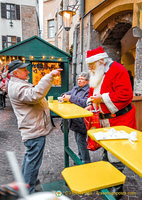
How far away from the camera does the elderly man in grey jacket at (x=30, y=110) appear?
6.61 feet

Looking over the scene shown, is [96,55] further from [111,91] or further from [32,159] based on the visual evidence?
[32,159]

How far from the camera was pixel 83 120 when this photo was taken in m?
2.82

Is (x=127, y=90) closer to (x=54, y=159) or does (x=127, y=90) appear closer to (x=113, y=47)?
(x=54, y=159)

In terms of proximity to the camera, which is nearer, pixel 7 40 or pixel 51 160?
pixel 51 160

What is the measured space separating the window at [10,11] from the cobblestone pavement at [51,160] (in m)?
13.9

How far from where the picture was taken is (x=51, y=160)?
348 centimetres

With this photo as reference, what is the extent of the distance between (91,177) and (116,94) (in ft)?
3.47

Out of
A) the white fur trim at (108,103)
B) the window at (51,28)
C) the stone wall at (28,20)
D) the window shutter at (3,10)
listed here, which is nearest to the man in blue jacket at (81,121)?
the white fur trim at (108,103)

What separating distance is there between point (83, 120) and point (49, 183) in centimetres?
107

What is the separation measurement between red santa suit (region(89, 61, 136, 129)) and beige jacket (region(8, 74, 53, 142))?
2.45 ft

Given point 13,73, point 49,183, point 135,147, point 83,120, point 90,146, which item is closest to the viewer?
point 135,147

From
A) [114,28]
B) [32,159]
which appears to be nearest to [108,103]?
[32,159]

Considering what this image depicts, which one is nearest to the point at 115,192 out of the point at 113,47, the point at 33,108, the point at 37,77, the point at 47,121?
the point at 47,121

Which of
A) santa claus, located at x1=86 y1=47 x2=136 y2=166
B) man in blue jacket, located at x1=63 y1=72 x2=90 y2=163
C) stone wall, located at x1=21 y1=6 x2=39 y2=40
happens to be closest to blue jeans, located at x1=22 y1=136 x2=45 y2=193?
man in blue jacket, located at x1=63 y1=72 x2=90 y2=163
